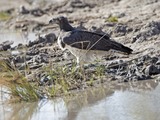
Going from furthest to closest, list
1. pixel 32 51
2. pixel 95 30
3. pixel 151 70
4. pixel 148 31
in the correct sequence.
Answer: pixel 95 30 < pixel 32 51 < pixel 148 31 < pixel 151 70

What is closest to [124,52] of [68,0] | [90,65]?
[90,65]

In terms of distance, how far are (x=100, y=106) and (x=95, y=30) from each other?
4.73 m

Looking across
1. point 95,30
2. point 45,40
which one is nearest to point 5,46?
point 45,40

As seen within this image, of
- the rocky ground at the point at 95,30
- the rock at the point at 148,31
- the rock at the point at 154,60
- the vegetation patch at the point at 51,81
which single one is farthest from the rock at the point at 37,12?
the rock at the point at 154,60

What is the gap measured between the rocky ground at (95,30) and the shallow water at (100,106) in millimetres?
456

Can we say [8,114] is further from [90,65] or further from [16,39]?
[16,39]

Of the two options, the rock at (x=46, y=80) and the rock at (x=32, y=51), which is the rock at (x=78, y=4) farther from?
the rock at (x=46, y=80)

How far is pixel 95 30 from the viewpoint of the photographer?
13.1 m

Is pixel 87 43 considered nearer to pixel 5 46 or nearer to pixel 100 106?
pixel 100 106

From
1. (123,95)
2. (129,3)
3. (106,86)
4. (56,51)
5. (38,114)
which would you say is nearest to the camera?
(38,114)

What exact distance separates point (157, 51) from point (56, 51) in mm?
2179

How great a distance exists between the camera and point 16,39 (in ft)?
48.2

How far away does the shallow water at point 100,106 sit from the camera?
804cm

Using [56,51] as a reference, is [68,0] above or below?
above
